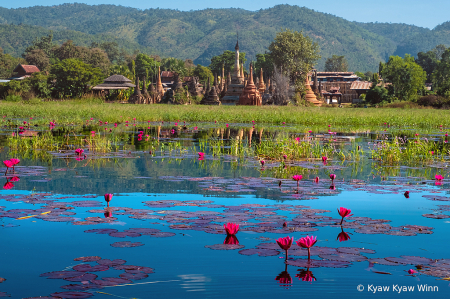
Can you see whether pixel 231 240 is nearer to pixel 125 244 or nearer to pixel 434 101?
pixel 125 244

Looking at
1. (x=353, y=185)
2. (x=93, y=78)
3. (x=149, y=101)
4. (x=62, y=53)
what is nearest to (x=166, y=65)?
(x=62, y=53)

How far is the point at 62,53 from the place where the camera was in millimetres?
91125

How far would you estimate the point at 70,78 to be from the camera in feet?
188

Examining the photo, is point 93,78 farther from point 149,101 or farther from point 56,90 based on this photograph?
point 149,101

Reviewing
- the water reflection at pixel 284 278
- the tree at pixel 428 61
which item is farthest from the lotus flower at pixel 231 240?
the tree at pixel 428 61

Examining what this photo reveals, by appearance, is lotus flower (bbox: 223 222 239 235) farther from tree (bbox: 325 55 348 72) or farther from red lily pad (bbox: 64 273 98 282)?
tree (bbox: 325 55 348 72)

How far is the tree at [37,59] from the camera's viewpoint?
96.9 meters

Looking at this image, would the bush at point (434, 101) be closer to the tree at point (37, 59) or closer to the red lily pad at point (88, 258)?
the red lily pad at point (88, 258)

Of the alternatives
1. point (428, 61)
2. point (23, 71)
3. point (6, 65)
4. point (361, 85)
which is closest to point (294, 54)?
point (361, 85)

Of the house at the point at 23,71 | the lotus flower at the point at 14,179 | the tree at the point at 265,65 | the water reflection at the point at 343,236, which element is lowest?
the lotus flower at the point at 14,179

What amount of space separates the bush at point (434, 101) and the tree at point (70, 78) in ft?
125

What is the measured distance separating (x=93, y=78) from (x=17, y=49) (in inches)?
Answer: 5371

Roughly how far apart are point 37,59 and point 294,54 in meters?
54.0

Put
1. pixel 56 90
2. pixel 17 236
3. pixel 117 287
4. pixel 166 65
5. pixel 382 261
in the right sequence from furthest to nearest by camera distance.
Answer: pixel 166 65
pixel 56 90
pixel 17 236
pixel 382 261
pixel 117 287
